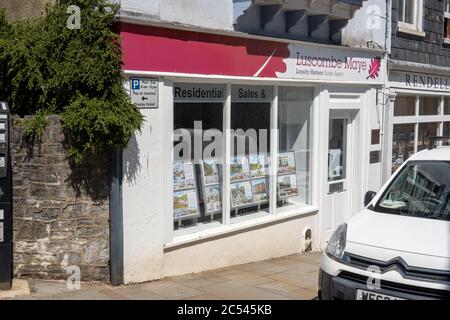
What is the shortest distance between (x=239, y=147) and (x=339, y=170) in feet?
8.59

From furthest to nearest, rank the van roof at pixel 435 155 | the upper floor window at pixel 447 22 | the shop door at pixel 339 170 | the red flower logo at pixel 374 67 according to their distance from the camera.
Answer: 1. the upper floor window at pixel 447 22
2. the red flower logo at pixel 374 67
3. the shop door at pixel 339 170
4. the van roof at pixel 435 155

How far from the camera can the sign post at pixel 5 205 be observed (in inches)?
233

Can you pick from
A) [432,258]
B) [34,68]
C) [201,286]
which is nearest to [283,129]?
[201,286]

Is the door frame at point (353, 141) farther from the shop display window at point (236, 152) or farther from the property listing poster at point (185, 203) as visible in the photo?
the property listing poster at point (185, 203)

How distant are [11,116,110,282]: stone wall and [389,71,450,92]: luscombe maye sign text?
6569 mm

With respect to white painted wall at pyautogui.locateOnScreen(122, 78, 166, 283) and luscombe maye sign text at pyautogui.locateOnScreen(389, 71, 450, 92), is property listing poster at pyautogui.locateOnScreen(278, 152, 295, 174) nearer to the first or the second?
white painted wall at pyautogui.locateOnScreen(122, 78, 166, 283)

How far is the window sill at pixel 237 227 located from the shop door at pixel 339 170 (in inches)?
20.3

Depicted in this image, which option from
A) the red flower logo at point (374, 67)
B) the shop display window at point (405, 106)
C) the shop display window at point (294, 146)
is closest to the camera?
the shop display window at point (294, 146)

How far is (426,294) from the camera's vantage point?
468cm

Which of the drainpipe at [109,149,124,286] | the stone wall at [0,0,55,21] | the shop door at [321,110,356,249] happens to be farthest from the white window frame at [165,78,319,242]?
the stone wall at [0,0,55,21]

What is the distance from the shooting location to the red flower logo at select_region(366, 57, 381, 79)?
10469 millimetres

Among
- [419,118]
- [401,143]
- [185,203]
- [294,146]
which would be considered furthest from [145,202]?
[419,118]

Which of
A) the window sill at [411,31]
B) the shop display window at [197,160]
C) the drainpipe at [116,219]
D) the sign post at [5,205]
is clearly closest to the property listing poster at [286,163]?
the shop display window at [197,160]

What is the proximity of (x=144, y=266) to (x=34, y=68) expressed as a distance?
2.53 metres
